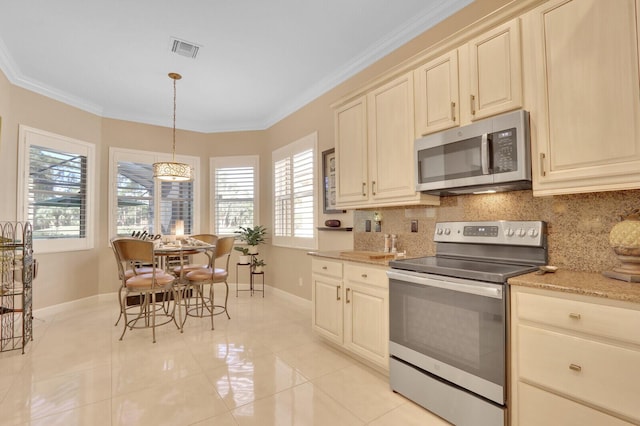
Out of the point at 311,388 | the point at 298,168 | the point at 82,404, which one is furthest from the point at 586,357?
the point at 298,168

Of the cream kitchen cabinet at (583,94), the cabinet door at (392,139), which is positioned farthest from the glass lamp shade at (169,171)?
the cream kitchen cabinet at (583,94)

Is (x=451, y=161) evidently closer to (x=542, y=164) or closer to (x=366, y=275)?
(x=542, y=164)

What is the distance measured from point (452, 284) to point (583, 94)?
46.6 inches

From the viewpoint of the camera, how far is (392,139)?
8.54ft

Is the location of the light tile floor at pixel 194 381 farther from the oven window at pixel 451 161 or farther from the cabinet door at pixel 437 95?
the cabinet door at pixel 437 95

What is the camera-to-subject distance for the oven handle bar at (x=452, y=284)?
1651 mm

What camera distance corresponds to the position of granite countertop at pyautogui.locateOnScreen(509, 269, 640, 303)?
1303 mm

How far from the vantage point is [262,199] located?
5.48 meters

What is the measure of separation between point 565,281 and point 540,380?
1.61 ft

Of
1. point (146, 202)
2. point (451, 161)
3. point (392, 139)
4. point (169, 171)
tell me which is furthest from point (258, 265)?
point (451, 161)

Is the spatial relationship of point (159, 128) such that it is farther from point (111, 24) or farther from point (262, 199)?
point (111, 24)

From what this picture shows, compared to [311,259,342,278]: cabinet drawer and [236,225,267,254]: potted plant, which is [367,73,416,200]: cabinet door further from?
[236,225,267,254]: potted plant

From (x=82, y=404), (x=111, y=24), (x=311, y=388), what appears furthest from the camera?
(x=111, y=24)

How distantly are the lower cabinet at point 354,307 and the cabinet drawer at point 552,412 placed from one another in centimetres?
91
